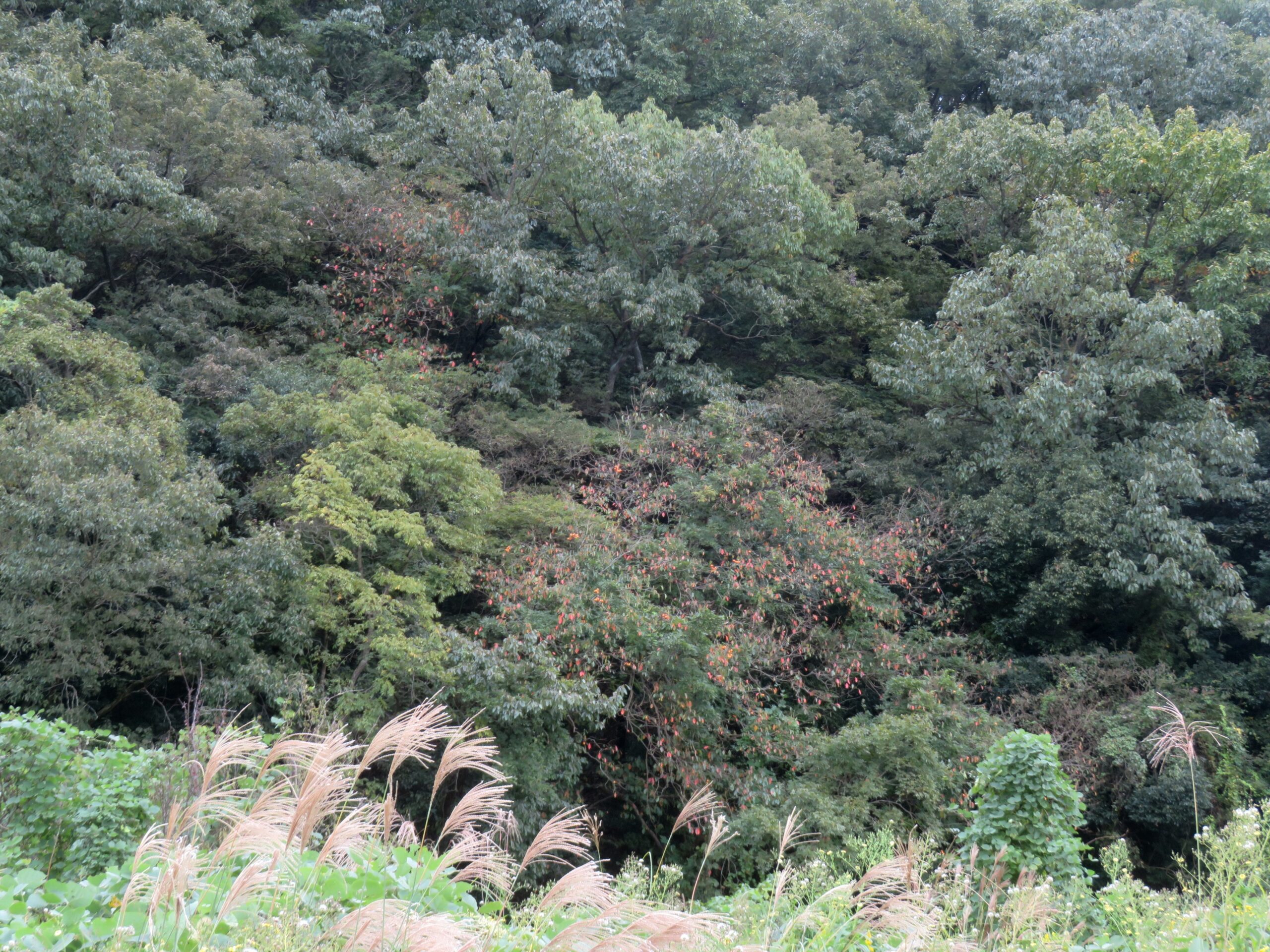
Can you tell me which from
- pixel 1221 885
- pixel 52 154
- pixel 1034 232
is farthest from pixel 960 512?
pixel 52 154

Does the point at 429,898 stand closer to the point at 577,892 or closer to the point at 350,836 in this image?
the point at 350,836

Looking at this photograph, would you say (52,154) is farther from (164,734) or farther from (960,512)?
(960,512)

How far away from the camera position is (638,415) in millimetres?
13289

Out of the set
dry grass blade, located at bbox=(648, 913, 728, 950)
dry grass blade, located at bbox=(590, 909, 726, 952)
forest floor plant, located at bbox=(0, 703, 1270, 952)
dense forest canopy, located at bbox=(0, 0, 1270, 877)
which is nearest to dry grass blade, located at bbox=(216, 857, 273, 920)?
forest floor plant, located at bbox=(0, 703, 1270, 952)

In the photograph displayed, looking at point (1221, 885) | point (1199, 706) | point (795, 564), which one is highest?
point (1221, 885)

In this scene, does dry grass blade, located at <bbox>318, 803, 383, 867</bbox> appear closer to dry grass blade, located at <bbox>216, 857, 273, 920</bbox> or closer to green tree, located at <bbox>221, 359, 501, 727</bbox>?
dry grass blade, located at <bbox>216, 857, 273, 920</bbox>

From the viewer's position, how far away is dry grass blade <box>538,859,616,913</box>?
8.66ft

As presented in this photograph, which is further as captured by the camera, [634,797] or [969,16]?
[969,16]

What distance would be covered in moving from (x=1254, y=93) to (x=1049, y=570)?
12998 millimetres

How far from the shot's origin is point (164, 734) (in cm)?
832

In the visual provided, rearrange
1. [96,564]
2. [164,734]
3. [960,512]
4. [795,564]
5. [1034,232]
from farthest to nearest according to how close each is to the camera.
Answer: [1034,232] → [960,512] → [795,564] → [164,734] → [96,564]

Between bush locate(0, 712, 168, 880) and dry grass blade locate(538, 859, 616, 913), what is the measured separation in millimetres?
2439

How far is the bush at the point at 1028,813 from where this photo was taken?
5.43 meters

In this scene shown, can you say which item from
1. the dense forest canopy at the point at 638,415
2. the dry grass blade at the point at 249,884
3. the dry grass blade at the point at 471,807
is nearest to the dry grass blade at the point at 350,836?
the dry grass blade at the point at 249,884
